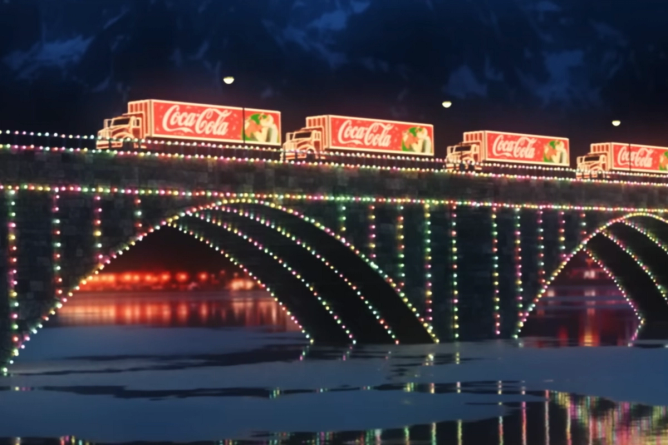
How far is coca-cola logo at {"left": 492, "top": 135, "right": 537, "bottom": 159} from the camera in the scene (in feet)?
195

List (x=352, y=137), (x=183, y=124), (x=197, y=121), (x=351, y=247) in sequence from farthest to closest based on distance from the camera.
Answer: (x=352, y=137)
(x=351, y=247)
(x=197, y=121)
(x=183, y=124)

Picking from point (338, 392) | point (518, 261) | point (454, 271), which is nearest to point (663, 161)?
point (518, 261)

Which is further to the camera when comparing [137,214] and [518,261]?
[518,261]

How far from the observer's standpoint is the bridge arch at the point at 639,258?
6253 cm

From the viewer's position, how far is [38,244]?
39.3m

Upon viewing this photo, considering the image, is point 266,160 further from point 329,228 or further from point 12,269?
point 12,269

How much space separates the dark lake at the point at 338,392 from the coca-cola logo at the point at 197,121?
25.4ft

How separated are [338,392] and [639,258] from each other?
3684 centimetres

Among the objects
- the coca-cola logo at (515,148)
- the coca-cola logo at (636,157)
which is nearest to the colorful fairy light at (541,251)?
the coca-cola logo at (515,148)

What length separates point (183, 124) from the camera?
4569 centimetres

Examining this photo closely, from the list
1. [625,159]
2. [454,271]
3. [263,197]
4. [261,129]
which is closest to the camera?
[263,197]

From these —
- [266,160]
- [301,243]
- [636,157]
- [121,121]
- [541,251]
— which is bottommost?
[541,251]

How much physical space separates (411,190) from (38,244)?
15.9 m

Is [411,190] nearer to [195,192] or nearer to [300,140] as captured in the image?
[300,140]
